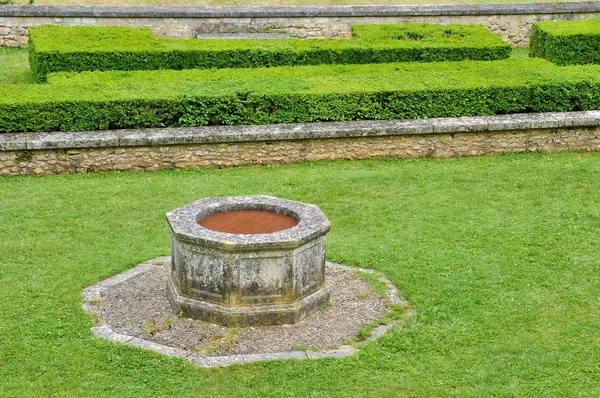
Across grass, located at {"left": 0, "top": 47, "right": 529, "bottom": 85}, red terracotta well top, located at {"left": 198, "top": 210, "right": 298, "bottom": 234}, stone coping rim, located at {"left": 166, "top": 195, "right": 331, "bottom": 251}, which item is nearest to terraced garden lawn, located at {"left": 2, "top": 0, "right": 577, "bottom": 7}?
grass, located at {"left": 0, "top": 47, "right": 529, "bottom": 85}

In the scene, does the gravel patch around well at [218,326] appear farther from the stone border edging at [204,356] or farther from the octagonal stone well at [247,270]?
the octagonal stone well at [247,270]

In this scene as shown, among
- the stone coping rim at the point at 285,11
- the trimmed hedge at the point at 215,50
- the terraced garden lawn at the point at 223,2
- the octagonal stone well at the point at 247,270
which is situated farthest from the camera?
the terraced garden lawn at the point at 223,2

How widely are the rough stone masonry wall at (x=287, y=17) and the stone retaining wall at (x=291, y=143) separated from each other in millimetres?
7879

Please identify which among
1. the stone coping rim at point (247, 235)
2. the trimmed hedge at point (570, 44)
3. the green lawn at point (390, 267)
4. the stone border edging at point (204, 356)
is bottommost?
the stone border edging at point (204, 356)

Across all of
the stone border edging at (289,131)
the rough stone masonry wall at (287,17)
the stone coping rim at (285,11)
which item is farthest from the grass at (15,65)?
the stone border edging at (289,131)

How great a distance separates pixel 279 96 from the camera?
559 inches

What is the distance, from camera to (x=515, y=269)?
10164mm

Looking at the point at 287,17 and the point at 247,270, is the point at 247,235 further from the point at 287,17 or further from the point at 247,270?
the point at 287,17

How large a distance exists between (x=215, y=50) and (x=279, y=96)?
411 centimetres

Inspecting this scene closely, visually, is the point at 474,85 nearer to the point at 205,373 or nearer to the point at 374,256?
the point at 374,256

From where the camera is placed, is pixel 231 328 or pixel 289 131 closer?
pixel 231 328

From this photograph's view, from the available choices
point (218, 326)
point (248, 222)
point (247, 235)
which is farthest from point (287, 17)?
A: point (218, 326)

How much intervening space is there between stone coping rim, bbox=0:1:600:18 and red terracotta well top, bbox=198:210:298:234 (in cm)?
1223

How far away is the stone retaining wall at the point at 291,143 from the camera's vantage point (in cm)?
1325
